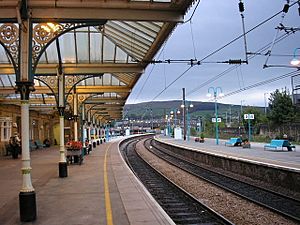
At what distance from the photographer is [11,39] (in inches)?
351

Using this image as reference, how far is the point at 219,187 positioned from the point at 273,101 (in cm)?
3327

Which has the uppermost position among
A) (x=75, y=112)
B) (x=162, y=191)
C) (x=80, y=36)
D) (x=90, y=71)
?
(x=80, y=36)

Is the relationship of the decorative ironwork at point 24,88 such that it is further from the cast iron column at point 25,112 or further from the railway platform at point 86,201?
the railway platform at point 86,201

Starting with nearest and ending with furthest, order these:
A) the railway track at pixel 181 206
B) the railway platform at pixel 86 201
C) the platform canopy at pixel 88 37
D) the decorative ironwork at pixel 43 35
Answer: the railway platform at pixel 86 201
the decorative ironwork at pixel 43 35
the platform canopy at pixel 88 37
the railway track at pixel 181 206

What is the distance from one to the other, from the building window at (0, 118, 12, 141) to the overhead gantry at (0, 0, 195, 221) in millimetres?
10206

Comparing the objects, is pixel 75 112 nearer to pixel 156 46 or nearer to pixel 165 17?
pixel 156 46

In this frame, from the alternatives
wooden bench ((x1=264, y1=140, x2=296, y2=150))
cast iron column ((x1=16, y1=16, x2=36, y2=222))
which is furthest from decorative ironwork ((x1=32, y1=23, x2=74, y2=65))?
wooden bench ((x1=264, y1=140, x2=296, y2=150))

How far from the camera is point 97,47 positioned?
17406mm

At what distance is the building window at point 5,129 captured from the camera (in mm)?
29641

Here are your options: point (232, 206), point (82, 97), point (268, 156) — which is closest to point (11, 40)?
point (232, 206)

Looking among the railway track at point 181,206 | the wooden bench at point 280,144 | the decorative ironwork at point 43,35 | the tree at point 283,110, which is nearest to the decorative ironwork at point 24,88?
the decorative ironwork at point 43,35

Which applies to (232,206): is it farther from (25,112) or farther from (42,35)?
(42,35)

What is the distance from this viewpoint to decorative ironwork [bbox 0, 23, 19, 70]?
8.57 m

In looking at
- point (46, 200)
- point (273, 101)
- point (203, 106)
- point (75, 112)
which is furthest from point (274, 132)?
point (203, 106)
